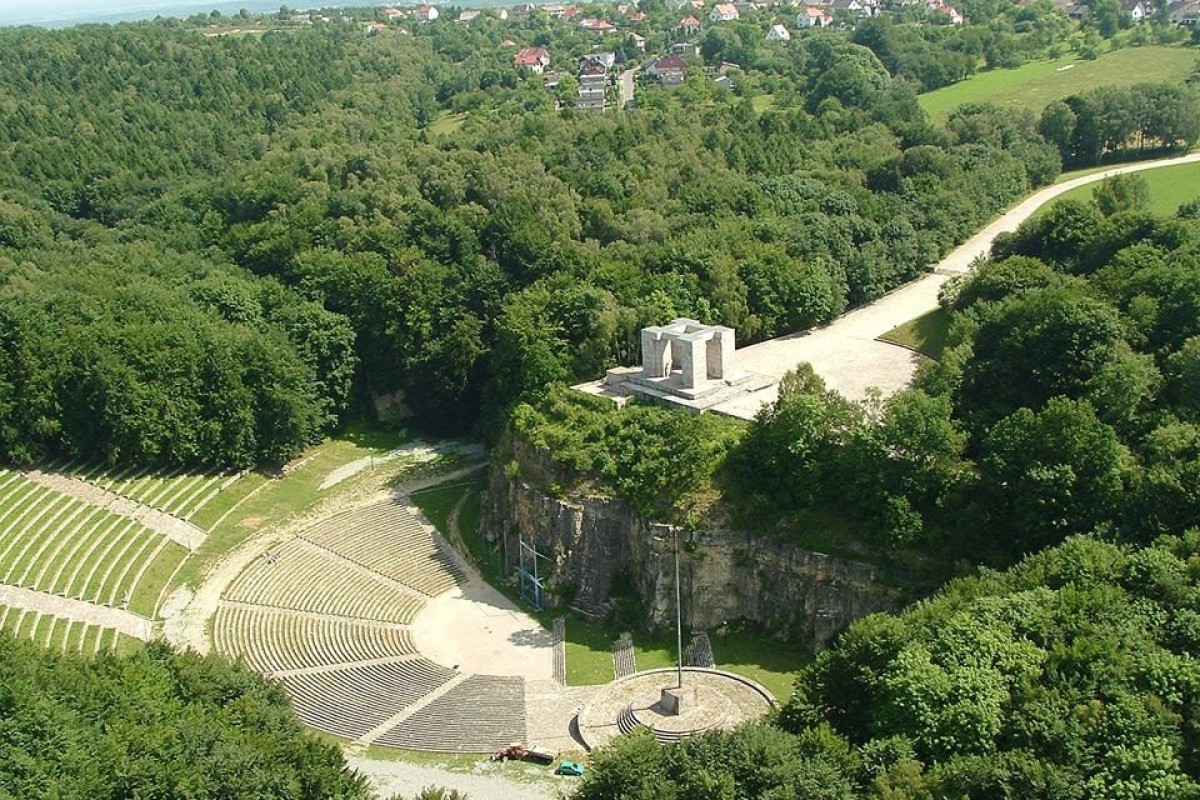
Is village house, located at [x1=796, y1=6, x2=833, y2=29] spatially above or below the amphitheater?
above

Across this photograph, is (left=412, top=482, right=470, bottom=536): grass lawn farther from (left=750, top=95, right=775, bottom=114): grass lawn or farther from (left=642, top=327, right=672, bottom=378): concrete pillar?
(left=750, top=95, right=775, bottom=114): grass lawn

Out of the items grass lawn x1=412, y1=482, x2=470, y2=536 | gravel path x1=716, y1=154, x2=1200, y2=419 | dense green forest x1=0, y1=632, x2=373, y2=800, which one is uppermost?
gravel path x1=716, y1=154, x2=1200, y2=419

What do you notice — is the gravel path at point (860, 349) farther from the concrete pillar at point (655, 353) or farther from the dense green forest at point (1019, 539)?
the concrete pillar at point (655, 353)

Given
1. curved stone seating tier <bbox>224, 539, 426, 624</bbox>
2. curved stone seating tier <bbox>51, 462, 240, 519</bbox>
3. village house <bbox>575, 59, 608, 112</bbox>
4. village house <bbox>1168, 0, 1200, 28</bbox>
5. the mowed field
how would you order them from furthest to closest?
1. village house <bbox>1168, 0, 1200, 28</bbox>
2. village house <bbox>575, 59, 608, 112</bbox>
3. curved stone seating tier <bbox>51, 462, 240, 519</bbox>
4. curved stone seating tier <bbox>224, 539, 426, 624</bbox>
5. the mowed field

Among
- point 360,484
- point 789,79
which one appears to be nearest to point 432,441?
point 360,484

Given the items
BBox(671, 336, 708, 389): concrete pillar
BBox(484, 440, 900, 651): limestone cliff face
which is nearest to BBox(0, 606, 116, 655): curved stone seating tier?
BBox(484, 440, 900, 651): limestone cliff face
